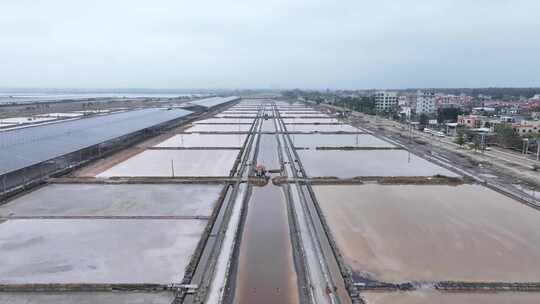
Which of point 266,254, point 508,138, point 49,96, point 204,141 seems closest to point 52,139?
point 204,141

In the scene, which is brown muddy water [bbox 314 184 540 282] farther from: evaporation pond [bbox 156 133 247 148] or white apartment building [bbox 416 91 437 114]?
white apartment building [bbox 416 91 437 114]

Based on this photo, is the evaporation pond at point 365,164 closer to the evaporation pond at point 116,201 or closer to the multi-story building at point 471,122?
the evaporation pond at point 116,201

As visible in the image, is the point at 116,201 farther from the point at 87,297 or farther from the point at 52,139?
the point at 52,139

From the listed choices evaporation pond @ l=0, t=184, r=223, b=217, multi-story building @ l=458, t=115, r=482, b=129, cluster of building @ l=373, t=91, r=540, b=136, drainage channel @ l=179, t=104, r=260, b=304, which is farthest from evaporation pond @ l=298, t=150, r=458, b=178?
multi-story building @ l=458, t=115, r=482, b=129

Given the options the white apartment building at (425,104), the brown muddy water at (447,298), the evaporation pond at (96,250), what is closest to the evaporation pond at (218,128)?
the evaporation pond at (96,250)

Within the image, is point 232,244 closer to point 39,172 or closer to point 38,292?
point 38,292

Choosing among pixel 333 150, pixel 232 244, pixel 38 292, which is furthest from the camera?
pixel 333 150

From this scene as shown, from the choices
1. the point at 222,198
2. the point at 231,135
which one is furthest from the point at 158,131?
the point at 222,198
